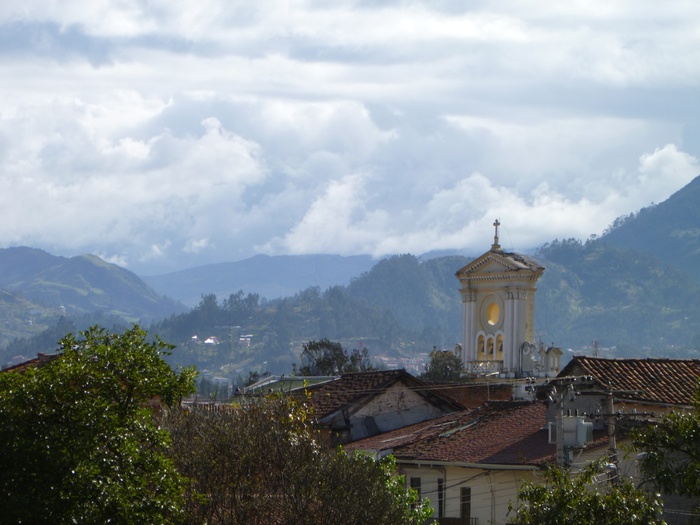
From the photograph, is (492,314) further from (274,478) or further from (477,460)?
(274,478)

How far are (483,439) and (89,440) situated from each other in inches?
765

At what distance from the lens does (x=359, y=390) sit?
→ 53.0 metres

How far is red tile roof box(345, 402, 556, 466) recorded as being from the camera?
39281mm

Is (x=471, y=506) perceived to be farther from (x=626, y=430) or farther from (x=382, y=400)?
(x=382, y=400)

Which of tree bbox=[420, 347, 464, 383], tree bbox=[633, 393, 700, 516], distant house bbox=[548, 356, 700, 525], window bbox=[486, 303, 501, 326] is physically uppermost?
window bbox=[486, 303, 501, 326]

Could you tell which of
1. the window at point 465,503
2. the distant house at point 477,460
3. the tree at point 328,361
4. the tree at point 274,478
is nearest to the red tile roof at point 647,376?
the distant house at point 477,460

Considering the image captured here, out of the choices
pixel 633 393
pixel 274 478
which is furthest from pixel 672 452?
pixel 633 393

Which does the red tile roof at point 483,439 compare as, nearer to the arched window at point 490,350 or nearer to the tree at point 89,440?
the tree at point 89,440

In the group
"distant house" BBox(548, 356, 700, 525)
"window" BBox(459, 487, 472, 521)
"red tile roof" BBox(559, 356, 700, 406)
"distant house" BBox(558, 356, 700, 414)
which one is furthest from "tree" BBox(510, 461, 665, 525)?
"window" BBox(459, 487, 472, 521)

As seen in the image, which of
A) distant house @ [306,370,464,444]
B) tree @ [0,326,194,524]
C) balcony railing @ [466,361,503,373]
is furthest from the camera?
balcony railing @ [466,361,503,373]

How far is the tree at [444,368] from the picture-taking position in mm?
70375

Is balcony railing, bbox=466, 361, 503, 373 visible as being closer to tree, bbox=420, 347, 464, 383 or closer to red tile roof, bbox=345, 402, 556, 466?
tree, bbox=420, 347, 464, 383

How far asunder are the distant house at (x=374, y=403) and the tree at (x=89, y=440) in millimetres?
23621

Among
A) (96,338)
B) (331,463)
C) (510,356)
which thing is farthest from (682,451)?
(510,356)
